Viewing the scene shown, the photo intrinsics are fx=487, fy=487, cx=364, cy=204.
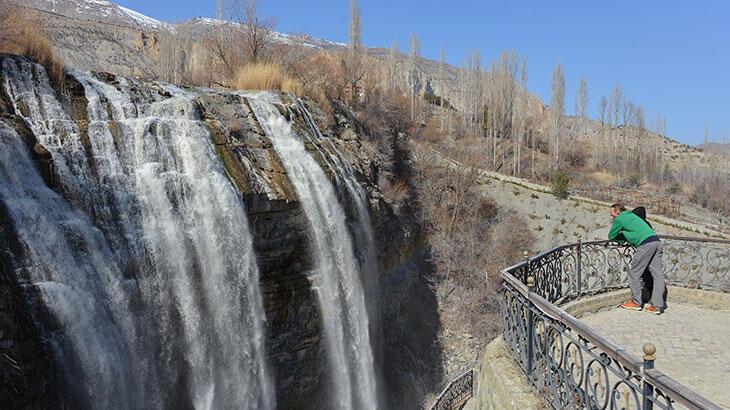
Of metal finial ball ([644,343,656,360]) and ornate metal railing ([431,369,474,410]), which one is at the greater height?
metal finial ball ([644,343,656,360])

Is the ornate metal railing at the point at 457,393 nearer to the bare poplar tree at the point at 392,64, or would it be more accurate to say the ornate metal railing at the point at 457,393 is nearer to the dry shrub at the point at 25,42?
Result: the dry shrub at the point at 25,42

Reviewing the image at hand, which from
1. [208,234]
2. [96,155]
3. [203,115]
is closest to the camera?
[96,155]

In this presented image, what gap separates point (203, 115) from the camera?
13.4 metres

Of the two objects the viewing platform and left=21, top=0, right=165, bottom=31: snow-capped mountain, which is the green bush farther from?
left=21, top=0, right=165, bottom=31: snow-capped mountain

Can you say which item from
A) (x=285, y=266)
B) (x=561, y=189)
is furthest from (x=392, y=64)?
(x=285, y=266)

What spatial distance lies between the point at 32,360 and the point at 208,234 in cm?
421

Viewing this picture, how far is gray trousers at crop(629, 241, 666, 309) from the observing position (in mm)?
6141

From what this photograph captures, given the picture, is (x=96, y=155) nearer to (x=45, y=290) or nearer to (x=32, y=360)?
(x=45, y=290)

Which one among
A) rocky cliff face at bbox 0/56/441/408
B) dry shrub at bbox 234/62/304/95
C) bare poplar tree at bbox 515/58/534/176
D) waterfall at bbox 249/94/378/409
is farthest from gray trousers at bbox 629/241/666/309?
bare poplar tree at bbox 515/58/534/176

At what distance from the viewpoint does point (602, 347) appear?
3.22 meters

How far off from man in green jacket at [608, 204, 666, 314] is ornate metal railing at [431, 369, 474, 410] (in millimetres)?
11128

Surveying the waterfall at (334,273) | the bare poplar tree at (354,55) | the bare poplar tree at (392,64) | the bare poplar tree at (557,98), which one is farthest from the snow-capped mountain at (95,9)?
the waterfall at (334,273)

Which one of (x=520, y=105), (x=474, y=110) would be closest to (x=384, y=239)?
(x=474, y=110)

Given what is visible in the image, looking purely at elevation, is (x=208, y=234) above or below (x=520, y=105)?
below
